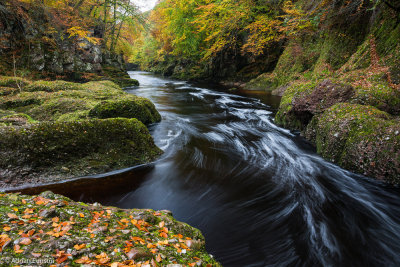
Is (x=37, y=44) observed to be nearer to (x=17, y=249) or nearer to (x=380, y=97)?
(x=17, y=249)

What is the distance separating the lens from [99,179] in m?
3.63

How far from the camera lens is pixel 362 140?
12.4ft

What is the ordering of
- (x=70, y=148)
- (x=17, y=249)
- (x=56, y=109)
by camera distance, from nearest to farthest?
(x=17, y=249) → (x=70, y=148) → (x=56, y=109)

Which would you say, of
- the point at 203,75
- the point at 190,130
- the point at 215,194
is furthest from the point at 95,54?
the point at 215,194

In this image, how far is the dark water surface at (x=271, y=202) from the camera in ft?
8.36

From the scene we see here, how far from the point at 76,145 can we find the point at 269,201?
3720mm

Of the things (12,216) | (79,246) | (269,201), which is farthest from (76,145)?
(269,201)

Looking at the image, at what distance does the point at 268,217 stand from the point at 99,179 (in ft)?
10.0

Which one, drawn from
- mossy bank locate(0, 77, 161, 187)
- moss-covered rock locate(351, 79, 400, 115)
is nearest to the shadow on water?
mossy bank locate(0, 77, 161, 187)

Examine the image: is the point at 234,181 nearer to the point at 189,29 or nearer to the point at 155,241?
the point at 155,241

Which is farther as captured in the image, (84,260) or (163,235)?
(163,235)

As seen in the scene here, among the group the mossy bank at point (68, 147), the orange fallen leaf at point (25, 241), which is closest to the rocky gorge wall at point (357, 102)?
the mossy bank at point (68, 147)

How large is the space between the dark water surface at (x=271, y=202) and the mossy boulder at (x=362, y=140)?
0.25 meters

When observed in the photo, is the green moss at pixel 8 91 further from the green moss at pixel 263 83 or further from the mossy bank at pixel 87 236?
the green moss at pixel 263 83
